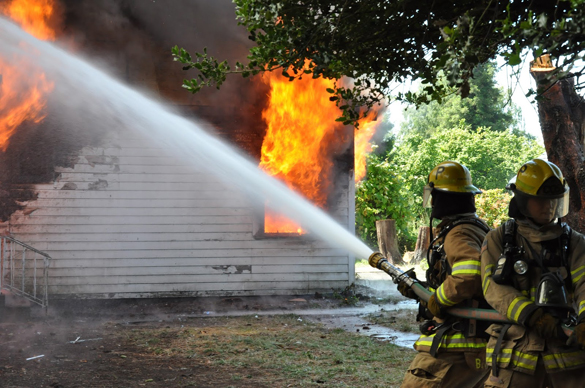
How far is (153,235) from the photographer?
11.6 meters

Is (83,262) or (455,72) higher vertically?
(455,72)

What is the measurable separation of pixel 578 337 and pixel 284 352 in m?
5.29

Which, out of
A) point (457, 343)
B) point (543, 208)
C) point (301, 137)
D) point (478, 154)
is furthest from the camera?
point (478, 154)

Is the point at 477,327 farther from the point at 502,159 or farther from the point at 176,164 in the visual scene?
the point at 502,159

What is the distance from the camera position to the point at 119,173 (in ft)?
37.9

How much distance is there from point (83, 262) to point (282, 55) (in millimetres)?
8457

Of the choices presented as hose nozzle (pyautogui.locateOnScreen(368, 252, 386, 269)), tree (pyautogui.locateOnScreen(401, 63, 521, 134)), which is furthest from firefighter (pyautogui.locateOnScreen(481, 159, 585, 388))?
tree (pyautogui.locateOnScreen(401, 63, 521, 134))

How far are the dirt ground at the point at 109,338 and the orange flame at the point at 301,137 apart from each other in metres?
2.02

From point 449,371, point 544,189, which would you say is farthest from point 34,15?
point 544,189

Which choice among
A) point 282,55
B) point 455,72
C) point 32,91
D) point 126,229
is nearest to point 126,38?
point 32,91

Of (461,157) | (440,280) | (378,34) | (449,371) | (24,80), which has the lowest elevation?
(449,371)

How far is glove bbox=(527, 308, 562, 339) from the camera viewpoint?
288 cm

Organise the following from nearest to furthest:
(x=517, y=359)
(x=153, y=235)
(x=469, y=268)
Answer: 1. (x=517, y=359)
2. (x=469, y=268)
3. (x=153, y=235)

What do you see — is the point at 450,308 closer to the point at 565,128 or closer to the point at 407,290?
the point at 407,290
